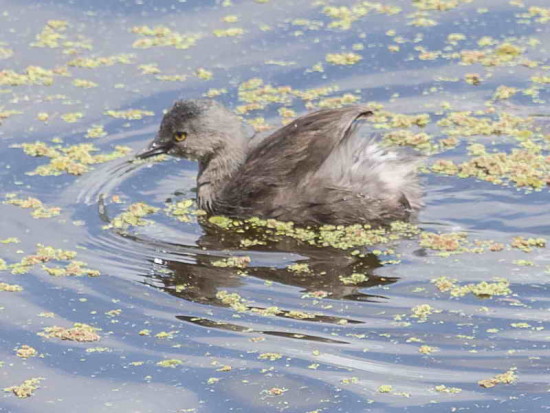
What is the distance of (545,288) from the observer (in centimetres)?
869

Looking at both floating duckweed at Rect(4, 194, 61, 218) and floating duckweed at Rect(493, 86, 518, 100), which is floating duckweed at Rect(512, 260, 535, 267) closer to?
floating duckweed at Rect(493, 86, 518, 100)

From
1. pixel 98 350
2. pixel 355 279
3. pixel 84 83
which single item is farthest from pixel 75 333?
pixel 84 83

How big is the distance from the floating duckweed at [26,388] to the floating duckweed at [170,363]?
662 mm

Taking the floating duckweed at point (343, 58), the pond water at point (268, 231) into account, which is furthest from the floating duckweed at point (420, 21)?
the floating duckweed at point (343, 58)

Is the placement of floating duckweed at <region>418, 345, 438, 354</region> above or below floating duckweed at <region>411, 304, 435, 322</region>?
below

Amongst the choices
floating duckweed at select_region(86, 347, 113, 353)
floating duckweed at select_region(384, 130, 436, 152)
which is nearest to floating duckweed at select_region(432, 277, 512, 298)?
floating duckweed at select_region(86, 347, 113, 353)

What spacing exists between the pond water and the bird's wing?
1.58ft

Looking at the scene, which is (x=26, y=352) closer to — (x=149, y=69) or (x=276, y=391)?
(x=276, y=391)

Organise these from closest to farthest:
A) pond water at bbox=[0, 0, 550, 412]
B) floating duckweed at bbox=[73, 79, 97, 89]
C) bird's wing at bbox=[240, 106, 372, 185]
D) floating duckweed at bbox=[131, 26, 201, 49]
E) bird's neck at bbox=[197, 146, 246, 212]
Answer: pond water at bbox=[0, 0, 550, 412], bird's wing at bbox=[240, 106, 372, 185], bird's neck at bbox=[197, 146, 246, 212], floating duckweed at bbox=[73, 79, 97, 89], floating duckweed at bbox=[131, 26, 201, 49]

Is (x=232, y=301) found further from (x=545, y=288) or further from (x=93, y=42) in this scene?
(x=93, y=42)

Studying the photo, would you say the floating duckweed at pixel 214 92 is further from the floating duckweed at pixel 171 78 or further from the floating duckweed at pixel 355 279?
the floating duckweed at pixel 355 279

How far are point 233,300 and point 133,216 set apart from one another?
1.73 metres

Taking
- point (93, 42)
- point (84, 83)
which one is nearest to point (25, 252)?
point (84, 83)

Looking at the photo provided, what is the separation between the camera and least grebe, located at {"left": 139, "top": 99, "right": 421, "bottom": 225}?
10.1 m
